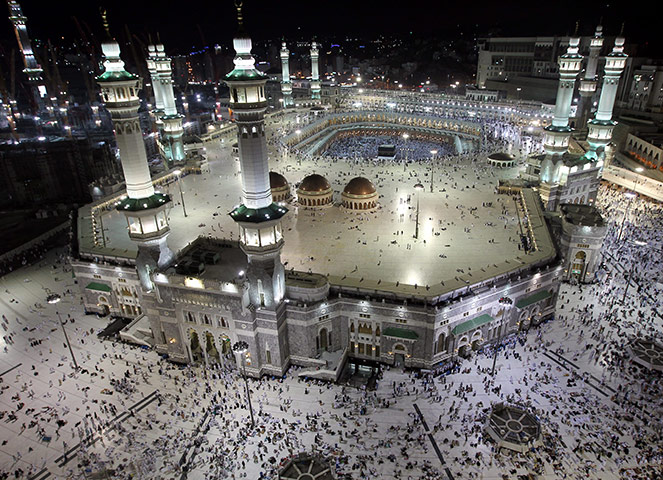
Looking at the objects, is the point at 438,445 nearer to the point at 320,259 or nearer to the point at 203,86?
the point at 320,259

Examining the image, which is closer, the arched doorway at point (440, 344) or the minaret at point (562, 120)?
the arched doorway at point (440, 344)

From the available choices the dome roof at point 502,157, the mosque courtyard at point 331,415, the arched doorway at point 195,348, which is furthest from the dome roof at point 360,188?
the dome roof at point 502,157

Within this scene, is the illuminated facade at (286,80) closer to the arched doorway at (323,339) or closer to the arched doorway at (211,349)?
the arched doorway at (211,349)

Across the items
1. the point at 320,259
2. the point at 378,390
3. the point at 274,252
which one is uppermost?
the point at 274,252

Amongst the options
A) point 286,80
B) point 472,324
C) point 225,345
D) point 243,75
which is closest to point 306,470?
point 225,345

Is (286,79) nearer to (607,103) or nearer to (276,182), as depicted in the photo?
(276,182)

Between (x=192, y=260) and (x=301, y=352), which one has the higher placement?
(x=192, y=260)

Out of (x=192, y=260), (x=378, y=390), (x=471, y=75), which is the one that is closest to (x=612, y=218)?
(x=378, y=390)
